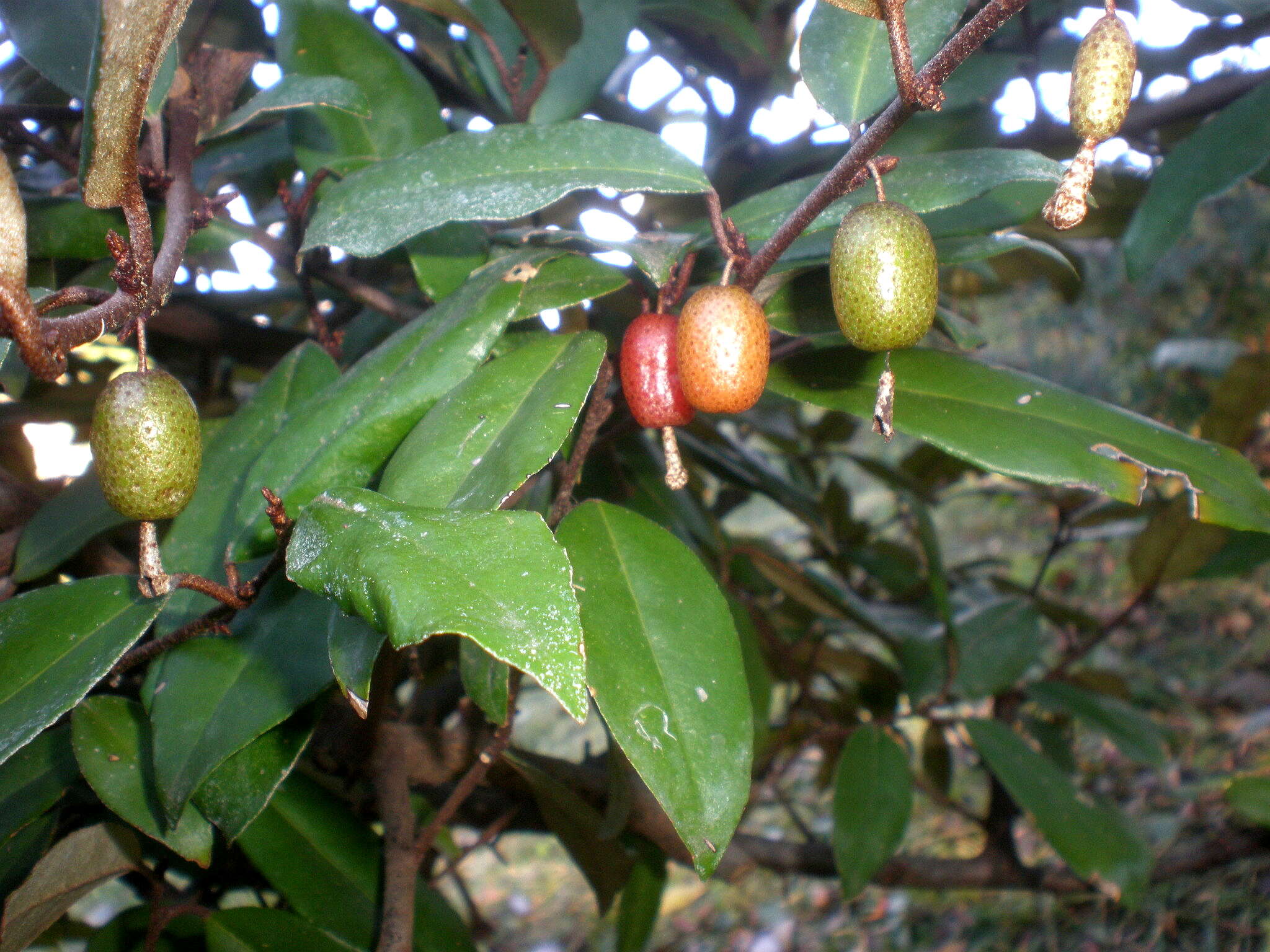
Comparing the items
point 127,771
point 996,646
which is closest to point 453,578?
point 127,771

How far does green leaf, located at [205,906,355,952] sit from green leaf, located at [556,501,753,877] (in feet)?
1.22

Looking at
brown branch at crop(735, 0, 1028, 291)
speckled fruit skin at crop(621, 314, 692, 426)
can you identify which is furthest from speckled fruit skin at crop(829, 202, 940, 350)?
speckled fruit skin at crop(621, 314, 692, 426)

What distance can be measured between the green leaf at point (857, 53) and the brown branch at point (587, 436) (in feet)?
0.72

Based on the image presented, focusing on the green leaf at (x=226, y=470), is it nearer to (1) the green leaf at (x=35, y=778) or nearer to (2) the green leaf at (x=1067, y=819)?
(1) the green leaf at (x=35, y=778)

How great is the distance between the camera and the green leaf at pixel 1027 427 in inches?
22.9

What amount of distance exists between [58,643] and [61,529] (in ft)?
0.73

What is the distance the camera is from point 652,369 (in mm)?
562

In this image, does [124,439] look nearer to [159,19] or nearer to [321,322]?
[159,19]

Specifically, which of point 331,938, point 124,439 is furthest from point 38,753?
point 124,439

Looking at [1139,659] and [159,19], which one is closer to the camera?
[159,19]

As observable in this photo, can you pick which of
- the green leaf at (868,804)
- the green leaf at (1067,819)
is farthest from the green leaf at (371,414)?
the green leaf at (1067,819)

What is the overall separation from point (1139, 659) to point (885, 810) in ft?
4.71

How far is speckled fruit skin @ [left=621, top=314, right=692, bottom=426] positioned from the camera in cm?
56

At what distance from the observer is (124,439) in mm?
454
